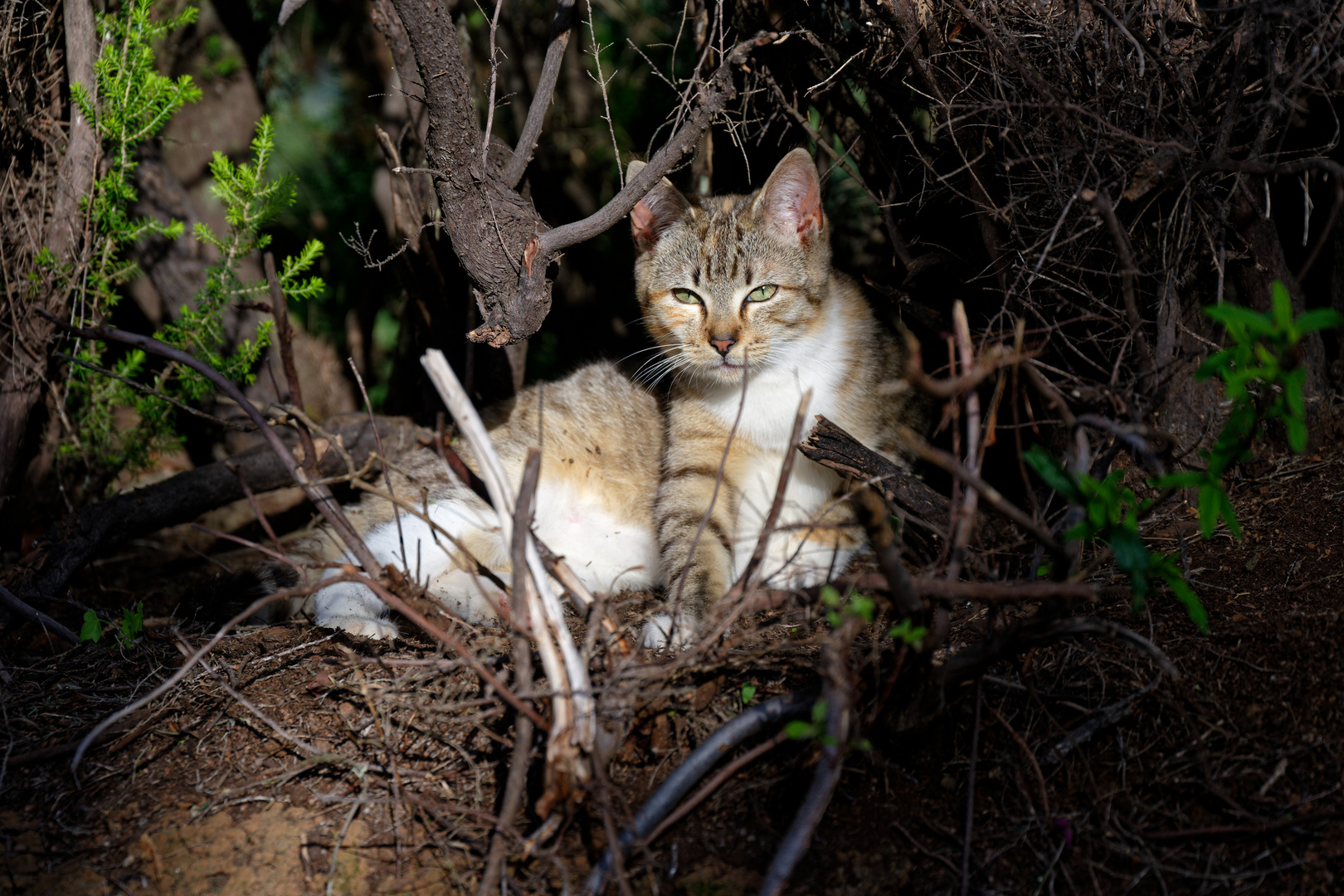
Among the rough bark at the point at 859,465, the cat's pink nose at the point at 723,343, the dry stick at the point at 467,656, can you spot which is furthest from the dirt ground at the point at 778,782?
the cat's pink nose at the point at 723,343

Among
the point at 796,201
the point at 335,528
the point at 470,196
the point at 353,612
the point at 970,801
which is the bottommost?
the point at 353,612

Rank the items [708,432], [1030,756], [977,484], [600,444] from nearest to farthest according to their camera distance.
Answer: [977,484] → [1030,756] → [708,432] → [600,444]

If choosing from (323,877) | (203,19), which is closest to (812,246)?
(323,877)

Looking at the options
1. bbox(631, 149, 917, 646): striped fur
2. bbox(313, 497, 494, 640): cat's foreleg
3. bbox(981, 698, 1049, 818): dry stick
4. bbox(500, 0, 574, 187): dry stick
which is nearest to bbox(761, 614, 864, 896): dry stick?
bbox(981, 698, 1049, 818): dry stick

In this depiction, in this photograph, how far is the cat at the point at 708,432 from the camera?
328 centimetres

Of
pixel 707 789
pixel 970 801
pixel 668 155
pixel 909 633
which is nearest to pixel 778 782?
pixel 707 789

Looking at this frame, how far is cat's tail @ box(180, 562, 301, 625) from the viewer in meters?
3.13

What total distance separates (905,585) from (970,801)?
0.56 metres

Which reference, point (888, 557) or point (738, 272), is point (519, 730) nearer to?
point (888, 557)

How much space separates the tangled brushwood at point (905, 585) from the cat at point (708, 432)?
213mm

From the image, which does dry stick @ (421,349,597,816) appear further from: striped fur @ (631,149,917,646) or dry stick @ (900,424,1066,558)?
striped fur @ (631,149,917,646)

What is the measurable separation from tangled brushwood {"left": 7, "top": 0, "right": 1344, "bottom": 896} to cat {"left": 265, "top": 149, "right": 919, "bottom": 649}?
21 cm

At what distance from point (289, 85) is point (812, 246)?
168 inches

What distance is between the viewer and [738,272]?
3.34m
